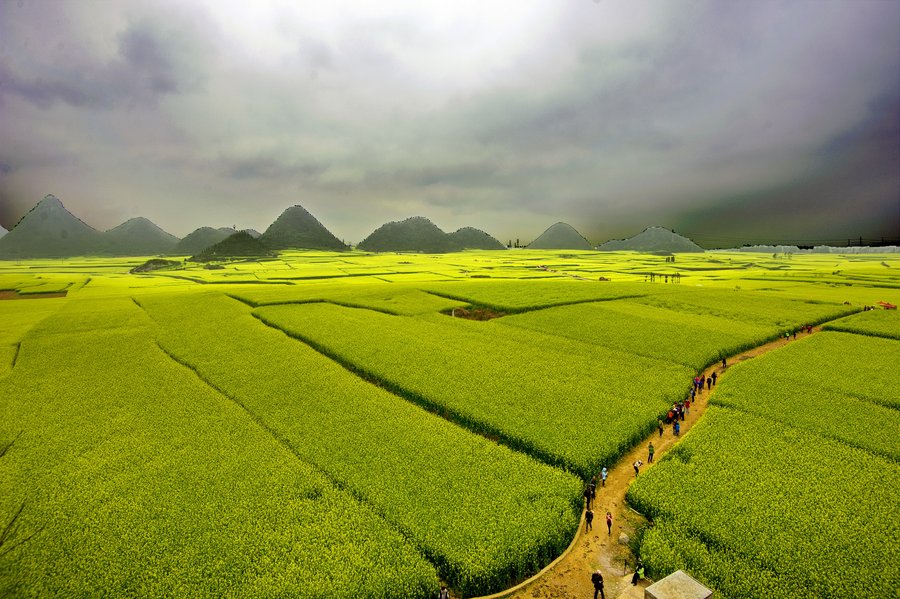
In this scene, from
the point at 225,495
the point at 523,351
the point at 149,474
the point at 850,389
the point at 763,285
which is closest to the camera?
the point at 225,495

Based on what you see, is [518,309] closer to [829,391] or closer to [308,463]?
[829,391]

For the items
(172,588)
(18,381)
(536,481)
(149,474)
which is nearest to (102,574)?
(172,588)

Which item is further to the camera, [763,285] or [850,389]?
[763,285]

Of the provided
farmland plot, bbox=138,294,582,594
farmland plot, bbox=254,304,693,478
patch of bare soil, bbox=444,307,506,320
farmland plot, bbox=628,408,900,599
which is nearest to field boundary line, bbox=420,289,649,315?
patch of bare soil, bbox=444,307,506,320

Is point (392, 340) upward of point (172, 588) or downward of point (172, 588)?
upward

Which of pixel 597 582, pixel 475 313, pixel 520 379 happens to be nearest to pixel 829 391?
pixel 520 379

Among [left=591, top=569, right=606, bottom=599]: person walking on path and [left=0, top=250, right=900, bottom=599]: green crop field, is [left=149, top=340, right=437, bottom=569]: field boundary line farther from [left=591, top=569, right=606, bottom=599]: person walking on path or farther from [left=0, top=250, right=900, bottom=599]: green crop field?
[left=591, top=569, right=606, bottom=599]: person walking on path

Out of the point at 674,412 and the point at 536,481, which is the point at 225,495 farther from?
the point at 674,412

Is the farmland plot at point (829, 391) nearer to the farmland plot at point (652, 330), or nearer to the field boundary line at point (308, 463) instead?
the farmland plot at point (652, 330)
